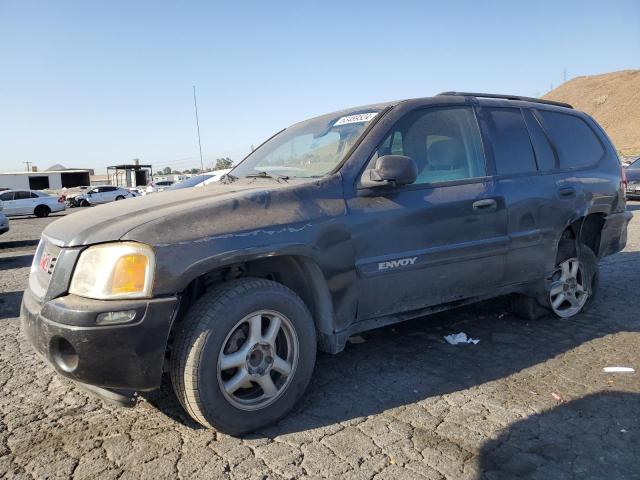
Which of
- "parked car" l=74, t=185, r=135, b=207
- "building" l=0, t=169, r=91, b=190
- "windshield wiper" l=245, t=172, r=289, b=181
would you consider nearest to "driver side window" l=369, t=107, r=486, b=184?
"windshield wiper" l=245, t=172, r=289, b=181

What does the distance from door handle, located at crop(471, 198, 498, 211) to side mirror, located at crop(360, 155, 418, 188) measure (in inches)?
27.0

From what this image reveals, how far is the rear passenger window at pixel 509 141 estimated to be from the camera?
12.8 feet

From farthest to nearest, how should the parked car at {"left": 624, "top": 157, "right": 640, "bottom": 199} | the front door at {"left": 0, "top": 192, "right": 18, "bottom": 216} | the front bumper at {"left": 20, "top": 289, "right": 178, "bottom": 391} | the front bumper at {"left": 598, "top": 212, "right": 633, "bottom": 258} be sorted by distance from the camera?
the front door at {"left": 0, "top": 192, "right": 18, "bottom": 216}
the parked car at {"left": 624, "top": 157, "right": 640, "bottom": 199}
the front bumper at {"left": 598, "top": 212, "right": 633, "bottom": 258}
the front bumper at {"left": 20, "top": 289, "right": 178, "bottom": 391}

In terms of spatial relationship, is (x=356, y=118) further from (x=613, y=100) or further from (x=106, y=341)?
(x=613, y=100)

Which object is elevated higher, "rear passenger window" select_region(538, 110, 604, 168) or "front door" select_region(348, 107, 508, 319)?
"rear passenger window" select_region(538, 110, 604, 168)

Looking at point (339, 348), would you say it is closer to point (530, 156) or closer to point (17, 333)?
point (530, 156)

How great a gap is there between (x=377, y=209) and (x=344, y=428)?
4.28 ft

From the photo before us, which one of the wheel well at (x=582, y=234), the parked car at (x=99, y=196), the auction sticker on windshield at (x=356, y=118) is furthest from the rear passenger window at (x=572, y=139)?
the parked car at (x=99, y=196)

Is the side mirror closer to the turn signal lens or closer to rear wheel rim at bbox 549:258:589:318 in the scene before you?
the turn signal lens

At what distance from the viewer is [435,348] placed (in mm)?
3918

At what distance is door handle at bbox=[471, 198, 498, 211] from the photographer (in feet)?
11.8

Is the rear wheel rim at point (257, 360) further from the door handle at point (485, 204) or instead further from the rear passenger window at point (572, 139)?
the rear passenger window at point (572, 139)

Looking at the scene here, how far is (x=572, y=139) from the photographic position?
15.0 ft

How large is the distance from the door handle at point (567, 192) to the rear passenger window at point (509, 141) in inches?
13.1
